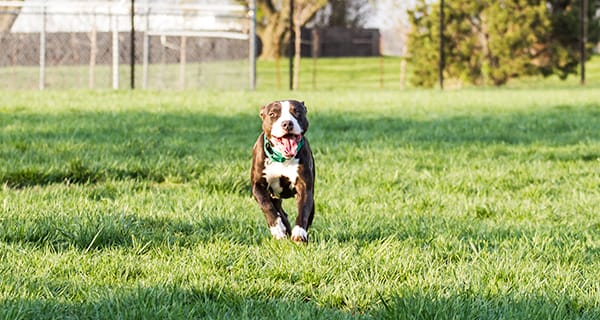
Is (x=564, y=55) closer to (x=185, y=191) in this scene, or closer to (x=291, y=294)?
(x=185, y=191)

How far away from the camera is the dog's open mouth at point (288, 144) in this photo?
386 cm

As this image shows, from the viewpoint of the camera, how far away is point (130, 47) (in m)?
23.9

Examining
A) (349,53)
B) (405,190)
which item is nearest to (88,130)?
(405,190)

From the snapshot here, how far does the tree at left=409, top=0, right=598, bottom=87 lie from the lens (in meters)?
28.0

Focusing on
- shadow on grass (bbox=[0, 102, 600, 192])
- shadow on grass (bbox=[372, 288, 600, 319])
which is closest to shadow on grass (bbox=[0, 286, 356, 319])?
shadow on grass (bbox=[372, 288, 600, 319])

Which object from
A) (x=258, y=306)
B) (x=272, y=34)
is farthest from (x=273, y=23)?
(x=258, y=306)

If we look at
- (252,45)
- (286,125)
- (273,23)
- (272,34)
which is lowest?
(286,125)

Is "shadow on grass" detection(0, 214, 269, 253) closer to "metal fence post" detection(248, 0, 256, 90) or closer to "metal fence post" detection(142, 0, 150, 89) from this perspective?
"metal fence post" detection(248, 0, 256, 90)

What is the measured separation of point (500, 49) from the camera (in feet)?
92.5

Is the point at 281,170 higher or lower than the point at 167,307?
higher

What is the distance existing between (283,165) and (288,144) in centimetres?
17

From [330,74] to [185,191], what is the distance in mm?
36866

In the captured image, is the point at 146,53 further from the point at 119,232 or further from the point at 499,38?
the point at 119,232

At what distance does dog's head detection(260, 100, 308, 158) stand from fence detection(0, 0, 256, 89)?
18.9 m
